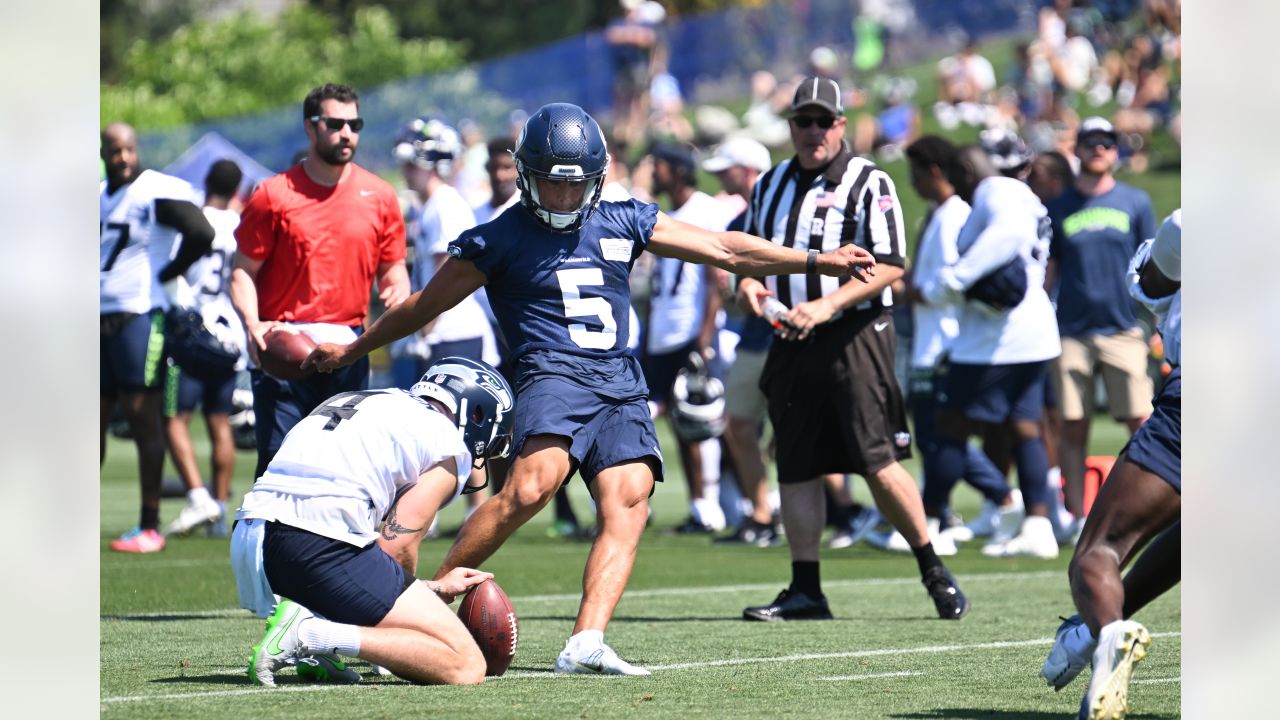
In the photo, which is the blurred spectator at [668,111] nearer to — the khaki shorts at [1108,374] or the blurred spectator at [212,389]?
the blurred spectator at [212,389]

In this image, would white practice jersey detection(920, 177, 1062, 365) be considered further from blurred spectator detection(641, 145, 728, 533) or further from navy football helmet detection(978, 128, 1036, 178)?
blurred spectator detection(641, 145, 728, 533)

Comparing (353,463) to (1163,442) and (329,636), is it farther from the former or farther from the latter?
(1163,442)

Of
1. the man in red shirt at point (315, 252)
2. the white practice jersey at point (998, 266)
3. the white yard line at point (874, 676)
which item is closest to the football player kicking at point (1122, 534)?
the white yard line at point (874, 676)

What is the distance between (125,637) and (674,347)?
18.6ft

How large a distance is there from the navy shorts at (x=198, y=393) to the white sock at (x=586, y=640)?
21.2ft

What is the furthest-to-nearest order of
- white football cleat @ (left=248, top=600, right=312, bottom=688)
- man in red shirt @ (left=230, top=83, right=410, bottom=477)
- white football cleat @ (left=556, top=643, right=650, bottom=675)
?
man in red shirt @ (left=230, top=83, right=410, bottom=477) → white football cleat @ (left=556, top=643, right=650, bottom=675) → white football cleat @ (left=248, top=600, right=312, bottom=688)

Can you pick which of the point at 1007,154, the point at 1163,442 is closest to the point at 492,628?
the point at 1163,442

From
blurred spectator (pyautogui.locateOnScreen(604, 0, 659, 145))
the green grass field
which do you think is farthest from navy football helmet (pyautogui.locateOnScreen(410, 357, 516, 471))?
blurred spectator (pyautogui.locateOnScreen(604, 0, 659, 145))

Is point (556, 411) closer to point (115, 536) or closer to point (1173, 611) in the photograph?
point (1173, 611)

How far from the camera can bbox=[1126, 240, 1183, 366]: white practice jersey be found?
5.48m

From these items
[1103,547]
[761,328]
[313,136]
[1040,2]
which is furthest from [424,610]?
[1040,2]

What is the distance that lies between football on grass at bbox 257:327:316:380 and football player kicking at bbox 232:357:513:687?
1475 millimetres

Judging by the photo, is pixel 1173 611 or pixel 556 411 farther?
pixel 1173 611

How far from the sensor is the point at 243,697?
5590 mm
